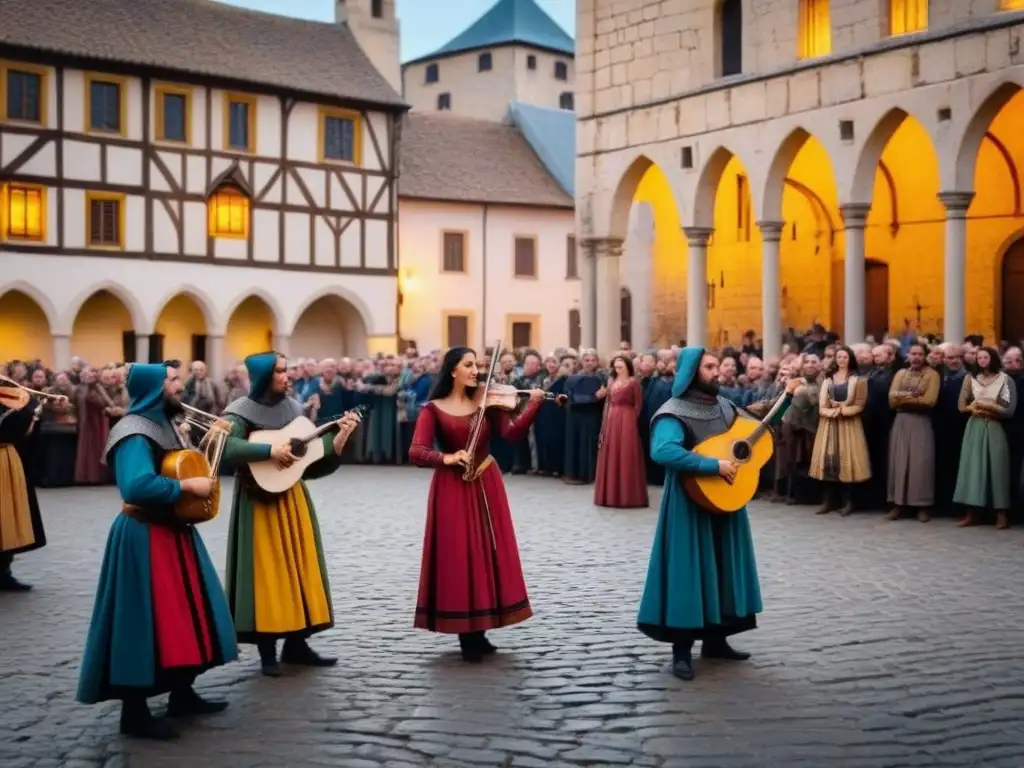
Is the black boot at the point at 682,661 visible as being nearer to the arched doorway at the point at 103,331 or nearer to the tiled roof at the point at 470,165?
the arched doorway at the point at 103,331

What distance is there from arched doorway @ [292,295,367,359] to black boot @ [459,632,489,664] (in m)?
30.6

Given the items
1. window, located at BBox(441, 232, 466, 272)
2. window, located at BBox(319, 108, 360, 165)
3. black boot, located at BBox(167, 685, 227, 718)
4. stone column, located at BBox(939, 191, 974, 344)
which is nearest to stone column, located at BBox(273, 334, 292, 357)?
window, located at BBox(319, 108, 360, 165)

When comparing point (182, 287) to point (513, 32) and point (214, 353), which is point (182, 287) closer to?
point (214, 353)

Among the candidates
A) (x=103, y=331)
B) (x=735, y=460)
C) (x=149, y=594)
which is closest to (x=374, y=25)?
(x=103, y=331)

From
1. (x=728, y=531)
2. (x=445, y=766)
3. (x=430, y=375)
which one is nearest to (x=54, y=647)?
(x=445, y=766)

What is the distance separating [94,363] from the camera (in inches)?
1364

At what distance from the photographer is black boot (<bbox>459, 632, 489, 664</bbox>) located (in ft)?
26.4

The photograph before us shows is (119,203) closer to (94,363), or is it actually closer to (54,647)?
(94,363)

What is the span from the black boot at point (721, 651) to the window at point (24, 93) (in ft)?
89.6

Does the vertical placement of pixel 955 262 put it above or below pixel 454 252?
below

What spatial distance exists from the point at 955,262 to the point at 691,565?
15.5 m

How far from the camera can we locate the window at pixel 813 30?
950 inches

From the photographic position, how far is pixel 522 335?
4422 centimetres

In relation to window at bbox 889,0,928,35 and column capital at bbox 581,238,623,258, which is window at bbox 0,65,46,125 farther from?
window at bbox 889,0,928,35
